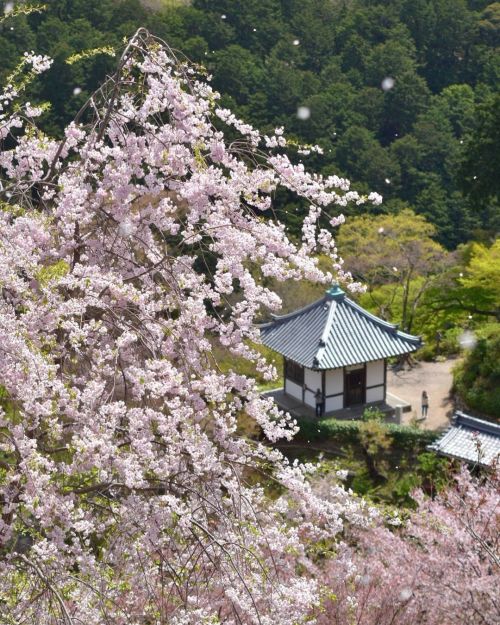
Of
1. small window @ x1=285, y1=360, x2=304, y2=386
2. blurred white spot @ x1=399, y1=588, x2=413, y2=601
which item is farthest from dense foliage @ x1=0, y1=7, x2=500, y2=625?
small window @ x1=285, y1=360, x2=304, y2=386

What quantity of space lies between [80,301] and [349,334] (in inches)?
612

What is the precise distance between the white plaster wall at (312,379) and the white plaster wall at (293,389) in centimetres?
39

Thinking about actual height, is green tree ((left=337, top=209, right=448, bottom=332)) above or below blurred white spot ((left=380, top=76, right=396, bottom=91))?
below

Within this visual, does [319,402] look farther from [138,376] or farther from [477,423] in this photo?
[138,376]

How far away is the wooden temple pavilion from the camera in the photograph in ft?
64.1

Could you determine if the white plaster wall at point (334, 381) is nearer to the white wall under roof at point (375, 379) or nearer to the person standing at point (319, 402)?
the person standing at point (319, 402)

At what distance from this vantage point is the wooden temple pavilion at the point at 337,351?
19531 mm

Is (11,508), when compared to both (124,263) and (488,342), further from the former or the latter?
(488,342)

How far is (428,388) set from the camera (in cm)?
2164

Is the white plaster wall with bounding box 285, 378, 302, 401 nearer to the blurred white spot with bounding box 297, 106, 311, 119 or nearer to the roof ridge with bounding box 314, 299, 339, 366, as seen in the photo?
the roof ridge with bounding box 314, 299, 339, 366

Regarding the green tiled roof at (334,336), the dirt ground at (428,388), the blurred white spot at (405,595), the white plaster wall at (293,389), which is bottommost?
the dirt ground at (428,388)

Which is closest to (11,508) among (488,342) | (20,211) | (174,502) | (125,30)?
(174,502)

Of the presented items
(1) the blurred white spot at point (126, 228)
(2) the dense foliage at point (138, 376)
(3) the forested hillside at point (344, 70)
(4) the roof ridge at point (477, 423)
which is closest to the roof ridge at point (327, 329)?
(4) the roof ridge at point (477, 423)

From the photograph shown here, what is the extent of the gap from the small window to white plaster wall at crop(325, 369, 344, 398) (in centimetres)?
69
